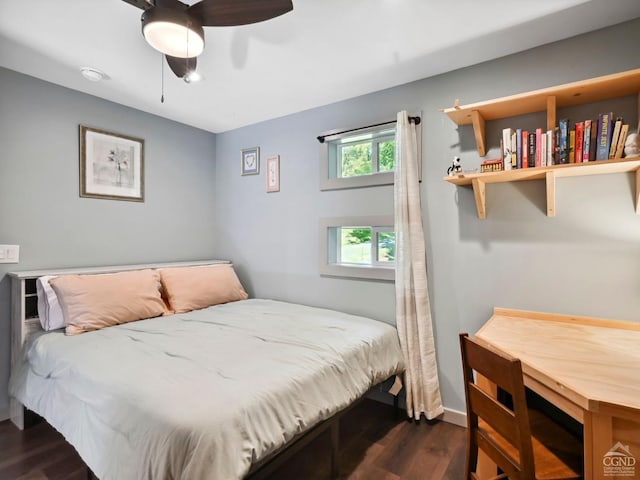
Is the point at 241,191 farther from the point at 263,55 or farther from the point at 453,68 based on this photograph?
the point at 453,68

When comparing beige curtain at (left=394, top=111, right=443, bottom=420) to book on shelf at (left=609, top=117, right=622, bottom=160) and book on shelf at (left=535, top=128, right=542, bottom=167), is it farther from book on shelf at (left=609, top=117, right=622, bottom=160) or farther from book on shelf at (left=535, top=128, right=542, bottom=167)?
book on shelf at (left=609, top=117, right=622, bottom=160)

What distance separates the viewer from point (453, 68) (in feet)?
7.12

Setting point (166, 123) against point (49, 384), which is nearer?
point (49, 384)

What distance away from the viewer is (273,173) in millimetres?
3127

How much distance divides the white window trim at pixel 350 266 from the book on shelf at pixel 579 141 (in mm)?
1142

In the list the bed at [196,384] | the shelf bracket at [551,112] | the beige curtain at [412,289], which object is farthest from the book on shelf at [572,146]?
the bed at [196,384]

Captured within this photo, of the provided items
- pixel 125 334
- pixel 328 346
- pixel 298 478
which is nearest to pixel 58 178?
pixel 125 334

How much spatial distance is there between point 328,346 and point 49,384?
1.47 m

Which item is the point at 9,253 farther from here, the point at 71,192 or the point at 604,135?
the point at 604,135

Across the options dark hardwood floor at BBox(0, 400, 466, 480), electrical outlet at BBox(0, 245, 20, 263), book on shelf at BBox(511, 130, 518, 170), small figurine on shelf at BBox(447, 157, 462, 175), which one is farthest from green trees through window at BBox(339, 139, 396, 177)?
electrical outlet at BBox(0, 245, 20, 263)

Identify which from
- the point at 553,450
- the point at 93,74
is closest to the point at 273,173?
the point at 93,74

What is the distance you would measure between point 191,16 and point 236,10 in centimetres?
21

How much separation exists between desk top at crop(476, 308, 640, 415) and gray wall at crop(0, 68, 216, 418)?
285 centimetres

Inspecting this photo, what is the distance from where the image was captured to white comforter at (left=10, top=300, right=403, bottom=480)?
1.08m
